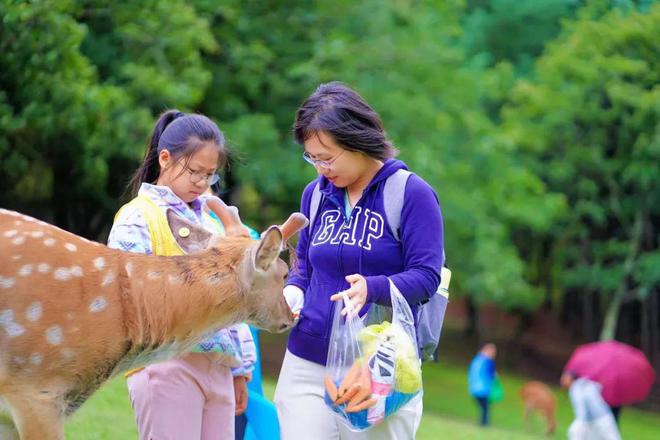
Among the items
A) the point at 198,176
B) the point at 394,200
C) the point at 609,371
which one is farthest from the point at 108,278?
the point at 609,371

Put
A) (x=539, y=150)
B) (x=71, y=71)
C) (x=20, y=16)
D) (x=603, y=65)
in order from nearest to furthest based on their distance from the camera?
(x=20, y=16) < (x=71, y=71) < (x=603, y=65) < (x=539, y=150)

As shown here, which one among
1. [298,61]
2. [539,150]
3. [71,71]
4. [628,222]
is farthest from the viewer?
[628,222]

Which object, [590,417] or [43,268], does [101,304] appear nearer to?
[43,268]

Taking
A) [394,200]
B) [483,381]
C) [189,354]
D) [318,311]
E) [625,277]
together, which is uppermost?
[394,200]

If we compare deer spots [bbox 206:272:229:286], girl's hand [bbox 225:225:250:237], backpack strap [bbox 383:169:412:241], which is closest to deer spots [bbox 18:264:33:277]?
deer spots [bbox 206:272:229:286]

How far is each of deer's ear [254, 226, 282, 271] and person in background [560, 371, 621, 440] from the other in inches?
246

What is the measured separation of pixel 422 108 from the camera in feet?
57.5

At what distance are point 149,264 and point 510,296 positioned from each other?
17087 mm

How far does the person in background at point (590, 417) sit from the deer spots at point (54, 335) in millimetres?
6770

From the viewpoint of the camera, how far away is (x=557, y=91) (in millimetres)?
21609

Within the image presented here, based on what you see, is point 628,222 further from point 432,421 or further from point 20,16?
point 20,16

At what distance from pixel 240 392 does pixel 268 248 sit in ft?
2.89

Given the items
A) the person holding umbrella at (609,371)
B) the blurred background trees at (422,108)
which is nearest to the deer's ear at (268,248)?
the person holding umbrella at (609,371)

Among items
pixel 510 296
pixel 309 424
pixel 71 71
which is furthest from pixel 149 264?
pixel 510 296
